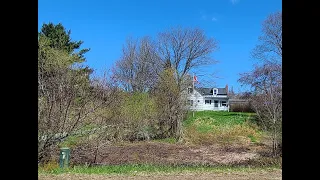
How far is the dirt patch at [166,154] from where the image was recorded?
667cm

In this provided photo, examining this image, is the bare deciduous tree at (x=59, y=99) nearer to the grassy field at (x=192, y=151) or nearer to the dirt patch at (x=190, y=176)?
the grassy field at (x=192, y=151)

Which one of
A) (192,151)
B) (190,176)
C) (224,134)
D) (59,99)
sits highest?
(59,99)

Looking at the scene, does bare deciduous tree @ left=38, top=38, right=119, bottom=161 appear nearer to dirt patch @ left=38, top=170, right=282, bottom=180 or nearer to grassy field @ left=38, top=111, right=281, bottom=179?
grassy field @ left=38, top=111, right=281, bottom=179


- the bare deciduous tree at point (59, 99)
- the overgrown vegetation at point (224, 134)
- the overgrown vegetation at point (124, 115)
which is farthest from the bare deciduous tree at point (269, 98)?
the bare deciduous tree at point (59, 99)

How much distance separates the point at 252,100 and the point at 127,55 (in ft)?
28.3

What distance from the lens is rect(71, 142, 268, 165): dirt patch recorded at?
6668 millimetres

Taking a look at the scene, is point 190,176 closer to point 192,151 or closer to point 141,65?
point 192,151

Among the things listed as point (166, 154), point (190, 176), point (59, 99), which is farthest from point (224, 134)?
point (190, 176)

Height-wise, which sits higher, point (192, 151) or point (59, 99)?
point (59, 99)

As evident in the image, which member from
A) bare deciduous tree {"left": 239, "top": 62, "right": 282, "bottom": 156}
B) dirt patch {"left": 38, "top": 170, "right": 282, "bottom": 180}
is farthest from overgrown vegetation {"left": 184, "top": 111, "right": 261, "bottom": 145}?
dirt patch {"left": 38, "top": 170, "right": 282, "bottom": 180}

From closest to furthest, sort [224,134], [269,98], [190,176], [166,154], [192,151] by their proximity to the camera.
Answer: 1. [190,176]
2. [269,98]
3. [166,154]
4. [192,151]
5. [224,134]

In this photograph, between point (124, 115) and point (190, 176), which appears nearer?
point (190, 176)

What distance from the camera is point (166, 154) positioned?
8.02 metres
